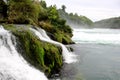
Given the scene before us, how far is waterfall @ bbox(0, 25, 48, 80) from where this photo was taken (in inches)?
477

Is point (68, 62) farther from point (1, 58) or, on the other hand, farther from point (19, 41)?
point (1, 58)

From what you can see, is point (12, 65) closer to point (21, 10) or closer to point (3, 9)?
point (3, 9)

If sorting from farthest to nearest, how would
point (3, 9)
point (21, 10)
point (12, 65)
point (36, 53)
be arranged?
point (21, 10), point (3, 9), point (36, 53), point (12, 65)

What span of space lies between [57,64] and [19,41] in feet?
10.9

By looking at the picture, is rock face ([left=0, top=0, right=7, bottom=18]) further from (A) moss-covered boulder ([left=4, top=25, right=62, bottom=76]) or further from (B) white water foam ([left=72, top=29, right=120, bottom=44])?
(B) white water foam ([left=72, top=29, right=120, bottom=44])

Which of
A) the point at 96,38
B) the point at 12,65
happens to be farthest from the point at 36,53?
the point at 96,38

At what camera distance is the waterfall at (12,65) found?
477 inches

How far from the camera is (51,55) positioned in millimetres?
16531

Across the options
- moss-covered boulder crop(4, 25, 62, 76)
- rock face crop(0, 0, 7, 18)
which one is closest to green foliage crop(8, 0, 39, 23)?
rock face crop(0, 0, 7, 18)

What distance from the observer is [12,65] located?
1285 centimetres

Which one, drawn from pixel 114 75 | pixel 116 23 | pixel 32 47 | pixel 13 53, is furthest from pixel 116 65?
pixel 116 23

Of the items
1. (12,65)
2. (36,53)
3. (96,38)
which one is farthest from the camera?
(96,38)

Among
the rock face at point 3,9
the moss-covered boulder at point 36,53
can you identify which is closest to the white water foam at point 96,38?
the rock face at point 3,9

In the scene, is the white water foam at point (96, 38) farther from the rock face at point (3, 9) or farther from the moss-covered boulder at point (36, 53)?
the moss-covered boulder at point (36, 53)
